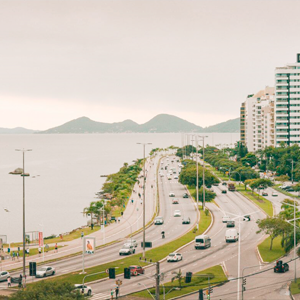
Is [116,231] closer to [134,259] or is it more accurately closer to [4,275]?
[134,259]

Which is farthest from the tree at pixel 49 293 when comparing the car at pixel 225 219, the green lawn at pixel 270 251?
the car at pixel 225 219

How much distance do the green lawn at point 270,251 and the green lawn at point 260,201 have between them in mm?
25141

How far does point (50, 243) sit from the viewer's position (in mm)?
88125

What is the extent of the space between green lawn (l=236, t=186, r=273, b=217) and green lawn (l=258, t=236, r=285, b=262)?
2514cm

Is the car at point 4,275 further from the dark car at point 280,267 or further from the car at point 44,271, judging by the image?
the dark car at point 280,267

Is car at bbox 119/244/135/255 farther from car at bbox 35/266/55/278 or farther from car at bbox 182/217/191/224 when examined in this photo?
car at bbox 182/217/191/224

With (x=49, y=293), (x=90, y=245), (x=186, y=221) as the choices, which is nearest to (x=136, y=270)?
(x=90, y=245)

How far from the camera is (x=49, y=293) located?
4050 cm

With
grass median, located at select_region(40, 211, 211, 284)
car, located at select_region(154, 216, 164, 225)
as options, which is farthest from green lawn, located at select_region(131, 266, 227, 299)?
car, located at select_region(154, 216, 164, 225)

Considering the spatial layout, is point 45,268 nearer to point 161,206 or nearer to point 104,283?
point 104,283

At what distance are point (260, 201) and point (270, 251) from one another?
2111 inches

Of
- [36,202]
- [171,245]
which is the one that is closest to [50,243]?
[171,245]

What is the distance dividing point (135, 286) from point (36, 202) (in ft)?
411

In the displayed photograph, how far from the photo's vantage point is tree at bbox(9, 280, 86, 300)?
3959cm
